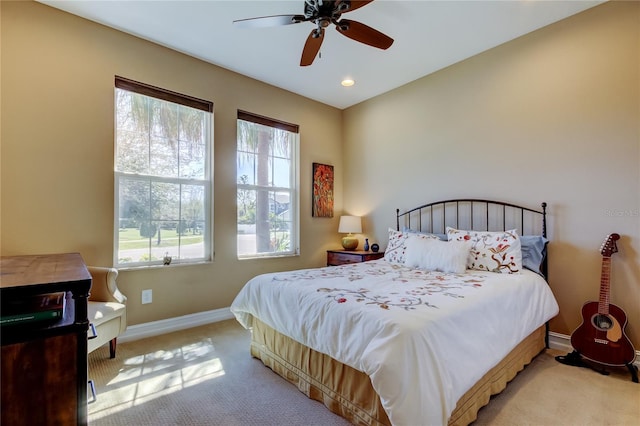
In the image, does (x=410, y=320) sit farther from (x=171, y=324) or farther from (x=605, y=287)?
(x=171, y=324)

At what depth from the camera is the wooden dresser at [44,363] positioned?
93cm

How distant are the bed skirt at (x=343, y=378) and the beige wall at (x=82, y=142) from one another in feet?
4.10

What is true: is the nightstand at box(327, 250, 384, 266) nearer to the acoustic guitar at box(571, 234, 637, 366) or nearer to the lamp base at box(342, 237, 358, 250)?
the lamp base at box(342, 237, 358, 250)

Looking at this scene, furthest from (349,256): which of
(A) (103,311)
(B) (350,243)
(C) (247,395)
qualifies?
(A) (103,311)

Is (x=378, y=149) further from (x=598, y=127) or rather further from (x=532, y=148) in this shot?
(x=598, y=127)

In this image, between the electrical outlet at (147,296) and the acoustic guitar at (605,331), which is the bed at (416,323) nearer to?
the acoustic guitar at (605,331)

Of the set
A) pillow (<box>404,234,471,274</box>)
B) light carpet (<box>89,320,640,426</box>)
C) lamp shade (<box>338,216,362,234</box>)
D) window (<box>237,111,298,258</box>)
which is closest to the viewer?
light carpet (<box>89,320,640,426</box>)

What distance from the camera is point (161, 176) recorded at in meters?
3.08

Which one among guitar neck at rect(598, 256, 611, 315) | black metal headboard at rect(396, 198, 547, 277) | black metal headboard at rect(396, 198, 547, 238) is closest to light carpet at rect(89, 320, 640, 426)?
guitar neck at rect(598, 256, 611, 315)

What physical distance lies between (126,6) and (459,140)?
3.40m

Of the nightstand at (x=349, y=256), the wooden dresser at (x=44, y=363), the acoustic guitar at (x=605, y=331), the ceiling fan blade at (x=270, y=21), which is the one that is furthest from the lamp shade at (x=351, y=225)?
the wooden dresser at (x=44, y=363)

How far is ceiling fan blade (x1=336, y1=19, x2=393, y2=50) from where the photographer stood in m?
2.07

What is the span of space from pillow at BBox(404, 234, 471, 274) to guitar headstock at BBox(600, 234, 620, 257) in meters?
0.92

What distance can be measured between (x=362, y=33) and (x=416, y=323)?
6.58ft
